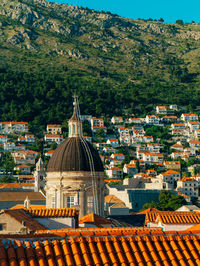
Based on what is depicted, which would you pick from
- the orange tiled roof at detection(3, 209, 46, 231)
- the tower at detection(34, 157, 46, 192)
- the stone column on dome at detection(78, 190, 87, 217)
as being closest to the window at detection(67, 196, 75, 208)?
the stone column on dome at detection(78, 190, 87, 217)

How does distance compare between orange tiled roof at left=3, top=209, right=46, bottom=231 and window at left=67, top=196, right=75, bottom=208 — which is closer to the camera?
orange tiled roof at left=3, top=209, right=46, bottom=231

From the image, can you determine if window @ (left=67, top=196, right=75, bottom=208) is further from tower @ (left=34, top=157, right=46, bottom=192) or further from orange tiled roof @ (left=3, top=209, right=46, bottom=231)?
tower @ (left=34, top=157, right=46, bottom=192)

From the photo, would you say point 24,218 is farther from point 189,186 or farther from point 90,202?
point 189,186

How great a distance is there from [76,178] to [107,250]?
39.5 metres

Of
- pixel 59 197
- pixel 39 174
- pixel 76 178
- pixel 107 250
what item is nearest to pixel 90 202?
pixel 76 178

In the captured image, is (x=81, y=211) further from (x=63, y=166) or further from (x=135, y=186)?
(x=135, y=186)

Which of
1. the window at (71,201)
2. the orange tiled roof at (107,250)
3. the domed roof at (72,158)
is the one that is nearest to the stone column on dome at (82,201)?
the window at (71,201)

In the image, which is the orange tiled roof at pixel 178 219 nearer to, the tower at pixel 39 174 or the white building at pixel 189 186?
the tower at pixel 39 174

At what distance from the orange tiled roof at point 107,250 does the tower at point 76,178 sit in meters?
38.2

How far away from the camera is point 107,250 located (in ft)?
41.7

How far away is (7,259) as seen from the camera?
1184 centimetres

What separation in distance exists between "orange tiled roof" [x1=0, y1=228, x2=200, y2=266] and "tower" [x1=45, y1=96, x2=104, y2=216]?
125 ft

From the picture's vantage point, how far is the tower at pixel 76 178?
51875 mm

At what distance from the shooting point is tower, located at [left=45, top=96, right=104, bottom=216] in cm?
5188
